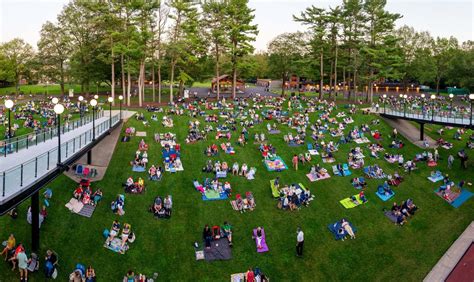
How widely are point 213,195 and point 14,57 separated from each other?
65.3 metres

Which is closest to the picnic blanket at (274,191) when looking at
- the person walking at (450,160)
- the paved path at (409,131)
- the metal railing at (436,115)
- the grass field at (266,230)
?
the grass field at (266,230)

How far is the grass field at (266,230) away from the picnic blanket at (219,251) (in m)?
0.40

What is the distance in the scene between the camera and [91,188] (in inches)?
1026

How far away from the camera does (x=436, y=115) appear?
36.3 meters

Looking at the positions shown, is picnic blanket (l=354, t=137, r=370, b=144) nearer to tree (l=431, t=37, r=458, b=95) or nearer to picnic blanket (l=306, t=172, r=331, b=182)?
picnic blanket (l=306, t=172, r=331, b=182)

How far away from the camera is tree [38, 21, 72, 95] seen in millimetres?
61062

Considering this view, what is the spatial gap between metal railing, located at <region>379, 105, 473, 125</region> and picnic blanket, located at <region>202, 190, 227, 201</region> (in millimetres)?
23626

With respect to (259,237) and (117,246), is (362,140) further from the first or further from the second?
(117,246)

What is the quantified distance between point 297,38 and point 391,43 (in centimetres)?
1770

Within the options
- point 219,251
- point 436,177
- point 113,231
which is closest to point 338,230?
point 219,251

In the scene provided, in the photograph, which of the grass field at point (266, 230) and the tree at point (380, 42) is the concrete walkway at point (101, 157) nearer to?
the grass field at point (266, 230)

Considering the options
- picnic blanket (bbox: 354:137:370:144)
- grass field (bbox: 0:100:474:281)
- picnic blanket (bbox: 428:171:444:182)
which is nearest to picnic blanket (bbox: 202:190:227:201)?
grass field (bbox: 0:100:474:281)

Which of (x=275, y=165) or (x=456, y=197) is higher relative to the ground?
(x=275, y=165)

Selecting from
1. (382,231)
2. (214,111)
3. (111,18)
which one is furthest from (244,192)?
(111,18)
